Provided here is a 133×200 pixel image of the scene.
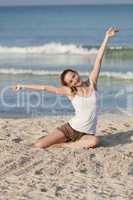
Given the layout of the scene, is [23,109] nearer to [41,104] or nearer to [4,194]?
[41,104]

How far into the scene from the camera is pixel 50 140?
24.1ft

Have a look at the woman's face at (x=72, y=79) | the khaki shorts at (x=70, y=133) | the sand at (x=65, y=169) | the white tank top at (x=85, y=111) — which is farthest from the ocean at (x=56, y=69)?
the woman's face at (x=72, y=79)

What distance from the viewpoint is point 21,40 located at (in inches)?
1299

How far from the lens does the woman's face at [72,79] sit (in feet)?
23.2

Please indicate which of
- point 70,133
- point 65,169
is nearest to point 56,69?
point 70,133

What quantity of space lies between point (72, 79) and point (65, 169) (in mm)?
1255

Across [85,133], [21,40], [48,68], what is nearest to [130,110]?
[85,133]

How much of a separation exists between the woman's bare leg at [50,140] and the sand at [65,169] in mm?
121

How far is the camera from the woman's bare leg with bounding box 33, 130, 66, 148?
7.30m

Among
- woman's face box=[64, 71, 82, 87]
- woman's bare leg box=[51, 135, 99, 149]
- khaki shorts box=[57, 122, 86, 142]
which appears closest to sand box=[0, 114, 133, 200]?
woman's bare leg box=[51, 135, 99, 149]

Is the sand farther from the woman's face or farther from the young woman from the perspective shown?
the woman's face

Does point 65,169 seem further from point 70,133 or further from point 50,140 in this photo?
point 70,133

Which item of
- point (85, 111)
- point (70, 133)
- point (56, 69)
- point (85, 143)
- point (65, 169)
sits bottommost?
point (65, 169)

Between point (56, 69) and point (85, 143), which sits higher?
point (56, 69)
